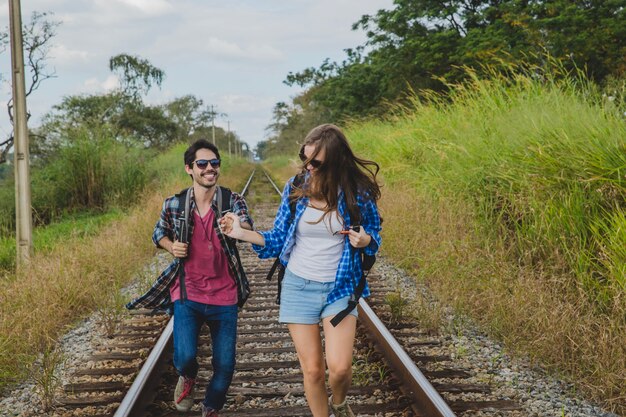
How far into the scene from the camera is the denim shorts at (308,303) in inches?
126

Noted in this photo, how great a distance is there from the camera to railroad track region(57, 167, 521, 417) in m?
3.93

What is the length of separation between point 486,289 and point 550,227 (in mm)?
840

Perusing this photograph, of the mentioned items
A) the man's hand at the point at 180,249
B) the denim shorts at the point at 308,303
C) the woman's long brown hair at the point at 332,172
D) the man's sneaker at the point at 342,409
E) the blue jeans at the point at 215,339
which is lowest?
the man's sneaker at the point at 342,409

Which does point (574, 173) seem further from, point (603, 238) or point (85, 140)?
point (85, 140)

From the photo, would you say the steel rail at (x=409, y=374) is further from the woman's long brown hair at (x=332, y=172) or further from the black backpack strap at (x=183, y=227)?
the black backpack strap at (x=183, y=227)

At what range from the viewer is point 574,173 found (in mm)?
5656

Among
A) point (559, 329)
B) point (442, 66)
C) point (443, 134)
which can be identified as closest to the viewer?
point (559, 329)

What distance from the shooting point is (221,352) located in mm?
3746

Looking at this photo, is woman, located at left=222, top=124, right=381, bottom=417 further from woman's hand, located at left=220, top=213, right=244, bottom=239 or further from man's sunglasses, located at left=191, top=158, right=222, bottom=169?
man's sunglasses, located at left=191, top=158, right=222, bottom=169

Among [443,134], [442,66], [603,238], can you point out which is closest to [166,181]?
[443,134]

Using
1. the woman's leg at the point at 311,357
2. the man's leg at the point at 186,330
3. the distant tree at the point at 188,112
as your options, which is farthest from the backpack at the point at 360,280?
the distant tree at the point at 188,112

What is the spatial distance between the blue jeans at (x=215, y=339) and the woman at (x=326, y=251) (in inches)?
23.7

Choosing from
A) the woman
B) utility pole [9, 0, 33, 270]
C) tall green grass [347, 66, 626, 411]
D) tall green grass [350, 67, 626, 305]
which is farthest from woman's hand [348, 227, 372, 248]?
utility pole [9, 0, 33, 270]

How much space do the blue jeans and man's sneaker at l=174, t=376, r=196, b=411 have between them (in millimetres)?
160
